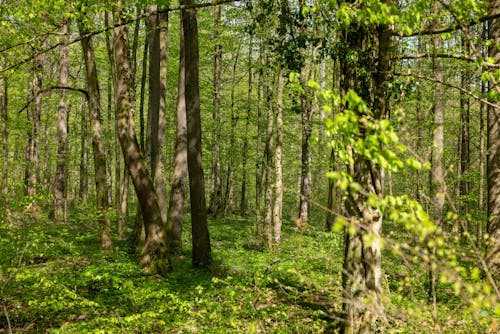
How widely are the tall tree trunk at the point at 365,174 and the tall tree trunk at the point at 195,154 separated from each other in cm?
502

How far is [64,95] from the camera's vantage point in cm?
1582

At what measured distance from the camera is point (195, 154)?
9.86 m

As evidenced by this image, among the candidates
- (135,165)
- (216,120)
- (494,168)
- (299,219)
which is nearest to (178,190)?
(135,165)

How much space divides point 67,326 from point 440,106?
A: 12.7 metres

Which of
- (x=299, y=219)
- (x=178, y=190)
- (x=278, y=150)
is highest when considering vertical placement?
(x=278, y=150)

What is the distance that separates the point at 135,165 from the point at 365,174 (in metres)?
5.77

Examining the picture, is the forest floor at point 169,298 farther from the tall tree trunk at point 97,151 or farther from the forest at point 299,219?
the tall tree trunk at point 97,151

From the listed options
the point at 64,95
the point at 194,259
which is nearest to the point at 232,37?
the point at 64,95

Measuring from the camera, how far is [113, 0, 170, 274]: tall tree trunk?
894 centimetres

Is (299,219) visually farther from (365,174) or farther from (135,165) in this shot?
(135,165)

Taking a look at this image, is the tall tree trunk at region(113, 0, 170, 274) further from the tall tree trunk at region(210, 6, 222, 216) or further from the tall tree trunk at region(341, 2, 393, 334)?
the tall tree trunk at region(210, 6, 222, 216)

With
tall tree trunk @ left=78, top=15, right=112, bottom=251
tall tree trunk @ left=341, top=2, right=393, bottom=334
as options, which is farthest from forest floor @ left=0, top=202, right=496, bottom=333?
tall tree trunk @ left=78, top=15, right=112, bottom=251

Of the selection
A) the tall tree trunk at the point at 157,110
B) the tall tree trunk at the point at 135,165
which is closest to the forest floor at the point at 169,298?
the tall tree trunk at the point at 135,165

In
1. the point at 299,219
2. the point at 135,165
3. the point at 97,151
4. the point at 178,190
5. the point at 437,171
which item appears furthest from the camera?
the point at 178,190
